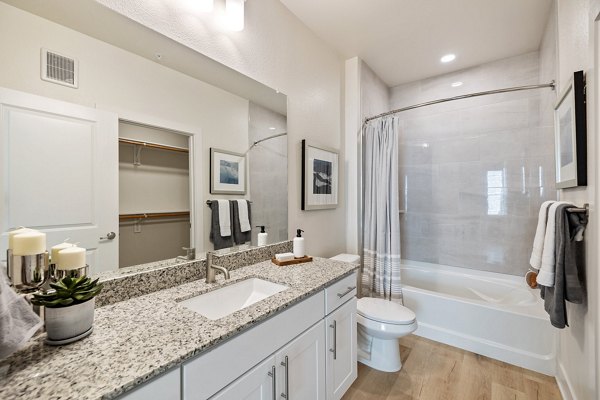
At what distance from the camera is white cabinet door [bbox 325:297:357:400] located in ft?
4.47

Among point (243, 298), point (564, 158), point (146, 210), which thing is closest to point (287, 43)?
point (146, 210)

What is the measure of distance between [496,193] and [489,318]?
124 cm

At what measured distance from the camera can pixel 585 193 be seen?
49.1 inches

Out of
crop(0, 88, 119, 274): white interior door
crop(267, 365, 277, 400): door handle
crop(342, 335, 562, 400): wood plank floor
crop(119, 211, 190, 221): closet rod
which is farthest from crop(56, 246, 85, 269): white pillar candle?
crop(342, 335, 562, 400): wood plank floor

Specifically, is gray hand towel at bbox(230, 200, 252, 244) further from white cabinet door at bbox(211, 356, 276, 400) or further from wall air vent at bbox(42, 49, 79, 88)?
wall air vent at bbox(42, 49, 79, 88)

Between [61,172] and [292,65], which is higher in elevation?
[292,65]

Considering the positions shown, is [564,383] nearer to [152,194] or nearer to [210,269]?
[210,269]

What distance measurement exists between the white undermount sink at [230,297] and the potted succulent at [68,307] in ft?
1.15

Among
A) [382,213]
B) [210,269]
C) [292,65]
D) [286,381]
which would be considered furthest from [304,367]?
[292,65]

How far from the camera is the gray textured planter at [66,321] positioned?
2.33ft

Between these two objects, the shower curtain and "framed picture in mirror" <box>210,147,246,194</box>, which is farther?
the shower curtain

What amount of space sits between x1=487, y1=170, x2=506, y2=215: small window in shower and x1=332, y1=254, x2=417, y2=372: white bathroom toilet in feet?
4.96

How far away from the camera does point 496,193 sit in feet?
8.39

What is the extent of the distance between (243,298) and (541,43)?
3261mm
